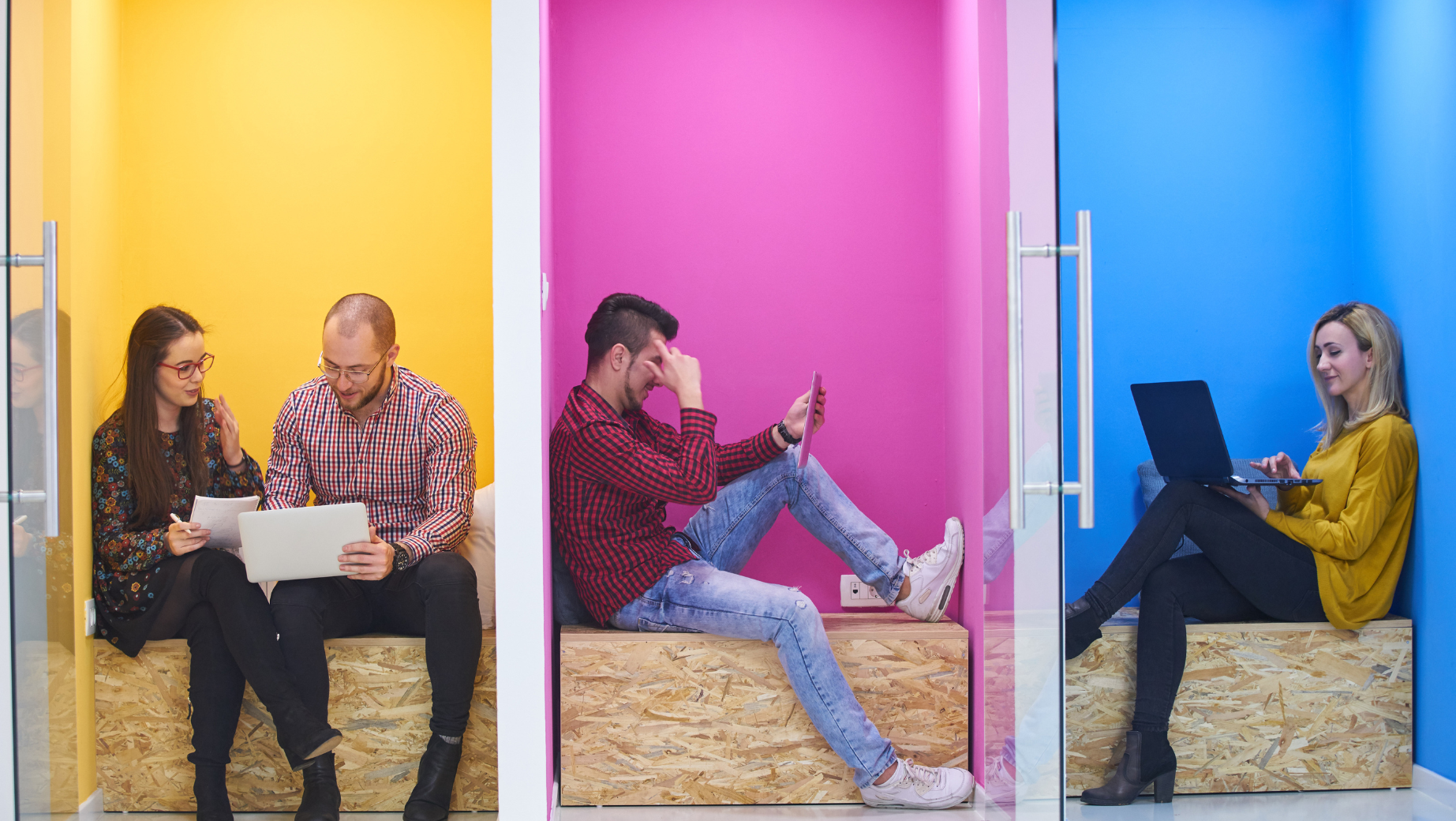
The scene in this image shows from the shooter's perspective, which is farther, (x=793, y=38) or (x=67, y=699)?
(x=793, y=38)

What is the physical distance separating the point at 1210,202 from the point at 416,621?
2.53m

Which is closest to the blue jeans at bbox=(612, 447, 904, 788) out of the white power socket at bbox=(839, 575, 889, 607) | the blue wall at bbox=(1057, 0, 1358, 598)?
the white power socket at bbox=(839, 575, 889, 607)

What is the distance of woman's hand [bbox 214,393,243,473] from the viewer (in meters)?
2.54

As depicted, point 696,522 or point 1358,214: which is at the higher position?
point 1358,214

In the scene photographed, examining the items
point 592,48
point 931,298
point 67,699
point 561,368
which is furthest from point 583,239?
point 67,699

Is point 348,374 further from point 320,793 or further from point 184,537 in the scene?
point 320,793

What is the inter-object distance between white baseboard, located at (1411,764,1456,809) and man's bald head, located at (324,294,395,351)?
275cm

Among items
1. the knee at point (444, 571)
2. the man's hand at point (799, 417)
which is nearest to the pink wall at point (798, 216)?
the man's hand at point (799, 417)

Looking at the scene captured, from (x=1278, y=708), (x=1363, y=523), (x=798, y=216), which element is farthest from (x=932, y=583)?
(x=798, y=216)

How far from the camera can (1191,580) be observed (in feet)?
7.84

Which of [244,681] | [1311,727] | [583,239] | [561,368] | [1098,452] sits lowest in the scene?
[1311,727]

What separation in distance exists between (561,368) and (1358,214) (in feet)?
7.78

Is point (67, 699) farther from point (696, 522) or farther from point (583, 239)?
point (583, 239)

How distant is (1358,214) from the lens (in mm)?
2822
